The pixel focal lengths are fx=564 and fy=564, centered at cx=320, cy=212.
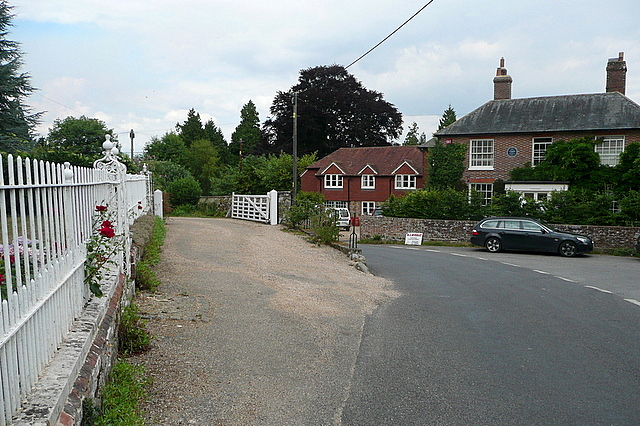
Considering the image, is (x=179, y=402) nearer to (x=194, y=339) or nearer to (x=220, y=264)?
(x=194, y=339)

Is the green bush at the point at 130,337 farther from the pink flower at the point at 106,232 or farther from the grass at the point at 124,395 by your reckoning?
the pink flower at the point at 106,232

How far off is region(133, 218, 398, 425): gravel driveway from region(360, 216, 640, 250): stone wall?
14681 mm

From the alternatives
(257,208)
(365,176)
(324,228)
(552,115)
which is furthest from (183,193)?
(552,115)

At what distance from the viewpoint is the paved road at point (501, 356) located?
534 cm

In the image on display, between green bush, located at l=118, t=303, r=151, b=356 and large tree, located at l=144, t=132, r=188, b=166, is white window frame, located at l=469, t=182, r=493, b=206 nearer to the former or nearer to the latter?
green bush, located at l=118, t=303, r=151, b=356

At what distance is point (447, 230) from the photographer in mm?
28859

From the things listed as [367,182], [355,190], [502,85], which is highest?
[502,85]

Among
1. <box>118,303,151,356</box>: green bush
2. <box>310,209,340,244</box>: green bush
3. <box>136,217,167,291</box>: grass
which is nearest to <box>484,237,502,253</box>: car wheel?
<box>310,209,340,244</box>: green bush

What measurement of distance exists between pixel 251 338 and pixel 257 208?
1974cm

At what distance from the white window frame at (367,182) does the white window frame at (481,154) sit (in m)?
14.6

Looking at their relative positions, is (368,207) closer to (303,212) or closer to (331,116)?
(331,116)

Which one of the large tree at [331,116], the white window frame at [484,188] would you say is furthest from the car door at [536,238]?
the large tree at [331,116]

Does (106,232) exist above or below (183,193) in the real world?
above

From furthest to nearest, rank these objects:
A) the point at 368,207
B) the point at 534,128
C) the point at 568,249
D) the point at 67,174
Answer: the point at 368,207 → the point at 534,128 → the point at 568,249 → the point at 67,174
